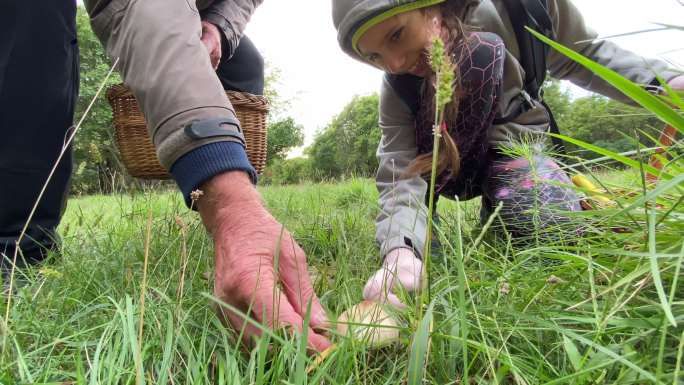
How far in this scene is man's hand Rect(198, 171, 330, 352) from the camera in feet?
2.16

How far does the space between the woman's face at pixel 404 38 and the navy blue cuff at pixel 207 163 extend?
0.75 m

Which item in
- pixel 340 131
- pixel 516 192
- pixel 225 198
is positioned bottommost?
pixel 340 131

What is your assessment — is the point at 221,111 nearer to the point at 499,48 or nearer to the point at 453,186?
the point at 499,48

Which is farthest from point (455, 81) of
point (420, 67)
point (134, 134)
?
point (134, 134)

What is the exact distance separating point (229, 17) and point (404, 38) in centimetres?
71

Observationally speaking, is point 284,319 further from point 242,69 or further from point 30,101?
point 242,69

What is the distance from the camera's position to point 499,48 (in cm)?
155

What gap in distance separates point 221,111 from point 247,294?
0.43 metres

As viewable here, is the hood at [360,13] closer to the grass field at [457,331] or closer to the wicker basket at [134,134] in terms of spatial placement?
the wicker basket at [134,134]

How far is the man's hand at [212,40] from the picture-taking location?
5.08 ft

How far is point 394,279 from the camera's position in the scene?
836mm

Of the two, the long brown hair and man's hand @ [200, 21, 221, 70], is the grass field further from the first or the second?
man's hand @ [200, 21, 221, 70]

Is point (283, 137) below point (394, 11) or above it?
below

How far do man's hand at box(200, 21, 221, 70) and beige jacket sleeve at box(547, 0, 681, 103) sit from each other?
1.29 m
